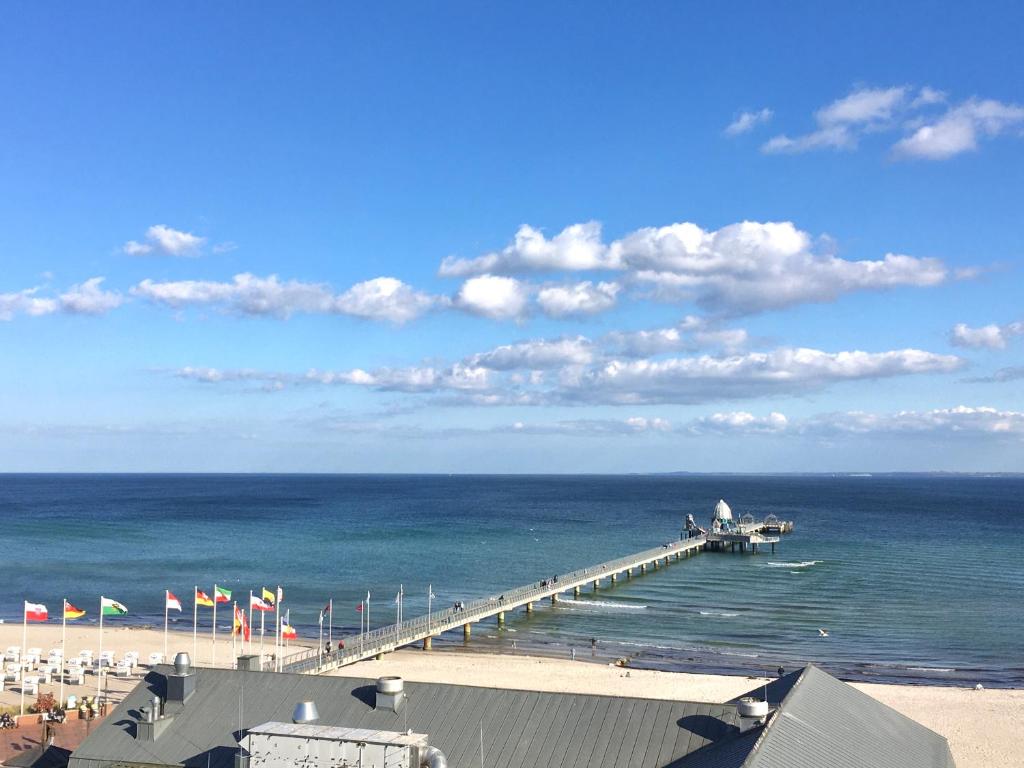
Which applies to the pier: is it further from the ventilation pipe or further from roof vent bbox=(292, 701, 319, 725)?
the ventilation pipe

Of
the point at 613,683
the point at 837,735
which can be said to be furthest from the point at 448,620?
the point at 837,735

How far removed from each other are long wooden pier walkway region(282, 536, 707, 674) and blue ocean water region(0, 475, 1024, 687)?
1509mm

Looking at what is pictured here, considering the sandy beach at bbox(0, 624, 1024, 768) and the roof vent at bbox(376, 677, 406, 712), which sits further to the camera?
the sandy beach at bbox(0, 624, 1024, 768)

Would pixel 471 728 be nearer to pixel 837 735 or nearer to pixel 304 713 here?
pixel 304 713

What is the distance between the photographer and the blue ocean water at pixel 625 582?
184ft

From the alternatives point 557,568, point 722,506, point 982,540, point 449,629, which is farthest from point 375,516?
point 449,629

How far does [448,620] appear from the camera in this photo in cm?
5778

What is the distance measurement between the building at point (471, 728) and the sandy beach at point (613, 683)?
15448 millimetres

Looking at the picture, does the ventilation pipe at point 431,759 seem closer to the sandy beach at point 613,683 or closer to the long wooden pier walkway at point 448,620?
the sandy beach at point 613,683

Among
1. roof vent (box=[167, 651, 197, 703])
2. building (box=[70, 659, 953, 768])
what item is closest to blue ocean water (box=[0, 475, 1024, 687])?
building (box=[70, 659, 953, 768])

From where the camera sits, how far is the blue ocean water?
5612 centimetres

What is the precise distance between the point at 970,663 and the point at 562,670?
23187 mm

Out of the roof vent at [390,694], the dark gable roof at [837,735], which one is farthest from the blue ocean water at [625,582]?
the roof vent at [390,694]

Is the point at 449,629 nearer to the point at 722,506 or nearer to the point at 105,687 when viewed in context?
the point at 105,687
